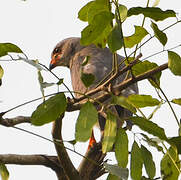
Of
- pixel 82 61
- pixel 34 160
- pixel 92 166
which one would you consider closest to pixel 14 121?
pixel 34 160

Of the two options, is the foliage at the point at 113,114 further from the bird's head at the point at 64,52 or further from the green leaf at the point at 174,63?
the bird's head at the point at 64,52

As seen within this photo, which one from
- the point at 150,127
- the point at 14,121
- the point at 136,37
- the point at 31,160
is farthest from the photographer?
the point at 31,160

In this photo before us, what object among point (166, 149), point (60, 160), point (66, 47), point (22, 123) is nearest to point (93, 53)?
point (66, 47)

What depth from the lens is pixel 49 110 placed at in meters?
2.04

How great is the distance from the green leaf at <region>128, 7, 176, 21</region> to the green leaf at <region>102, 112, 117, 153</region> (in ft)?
1.49

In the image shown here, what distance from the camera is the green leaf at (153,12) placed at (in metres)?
2.08

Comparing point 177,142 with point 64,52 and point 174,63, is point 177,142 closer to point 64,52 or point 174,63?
point 174,63

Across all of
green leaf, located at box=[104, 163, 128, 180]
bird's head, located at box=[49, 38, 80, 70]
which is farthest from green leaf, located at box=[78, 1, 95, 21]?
bird's head, located at box=[49, 38, 80, 70]

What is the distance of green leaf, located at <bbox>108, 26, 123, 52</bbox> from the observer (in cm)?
201

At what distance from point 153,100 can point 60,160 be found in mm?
1307

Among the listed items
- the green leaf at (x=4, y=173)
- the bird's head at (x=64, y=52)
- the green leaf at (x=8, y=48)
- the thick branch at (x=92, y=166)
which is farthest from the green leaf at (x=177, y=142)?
the bird's head at (x=64, y=52)

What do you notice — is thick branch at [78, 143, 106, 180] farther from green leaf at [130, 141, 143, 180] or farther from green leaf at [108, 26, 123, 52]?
green leaf at [108, 26, 123, 52]

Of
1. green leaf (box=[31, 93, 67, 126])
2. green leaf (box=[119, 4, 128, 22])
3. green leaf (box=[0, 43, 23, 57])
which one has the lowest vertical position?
green leaf (box=[31, 93, 67, 126])

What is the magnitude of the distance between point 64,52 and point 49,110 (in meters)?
5.81
